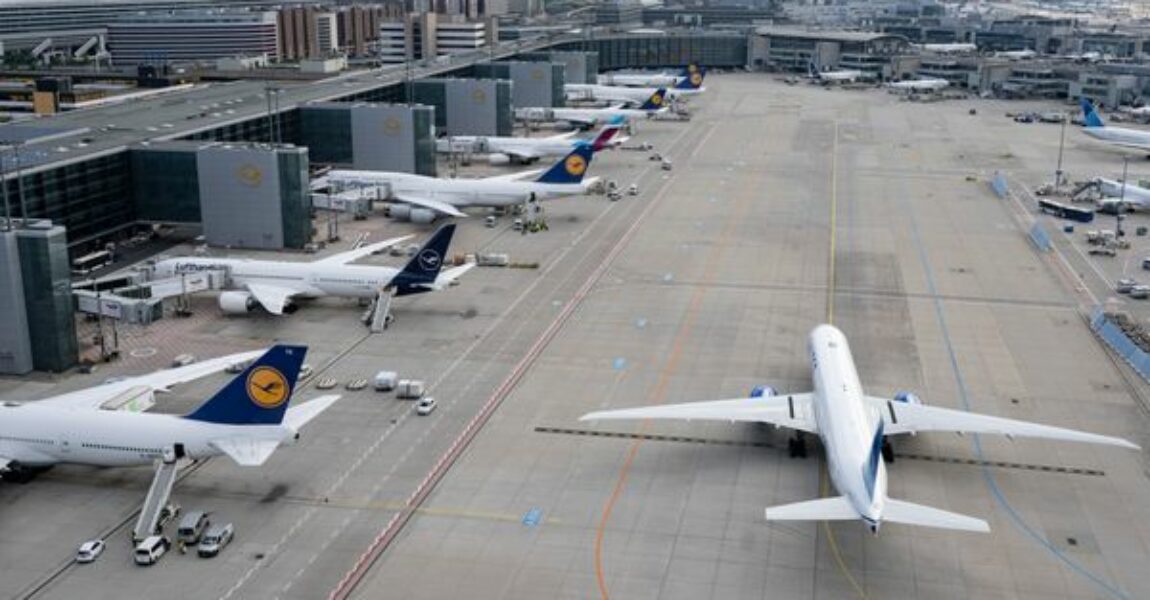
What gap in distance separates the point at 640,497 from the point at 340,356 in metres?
26.5

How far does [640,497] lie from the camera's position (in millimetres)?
48625

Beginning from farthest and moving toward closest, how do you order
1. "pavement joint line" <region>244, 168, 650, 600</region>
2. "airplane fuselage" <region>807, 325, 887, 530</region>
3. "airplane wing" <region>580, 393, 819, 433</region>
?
"airplane wing" <region>580, 393, 819, 433</region>, "pavement joint line" <region>244, 168, 650, 600</region>, "airplane fuselage" <region>807, 325, 887, 530</region>

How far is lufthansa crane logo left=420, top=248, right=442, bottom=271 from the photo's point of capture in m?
74.6

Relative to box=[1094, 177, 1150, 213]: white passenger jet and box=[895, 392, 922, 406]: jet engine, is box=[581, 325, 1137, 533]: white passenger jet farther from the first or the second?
box=[1094, 177, 1150, 213]: white passenger jet

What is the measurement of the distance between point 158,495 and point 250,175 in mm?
53876

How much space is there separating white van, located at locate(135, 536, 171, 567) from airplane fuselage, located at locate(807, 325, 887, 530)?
26916 mm

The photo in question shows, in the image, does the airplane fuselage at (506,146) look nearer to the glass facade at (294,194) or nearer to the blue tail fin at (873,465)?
the glass facade at (294,194)

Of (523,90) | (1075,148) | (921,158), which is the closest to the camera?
(921,158)

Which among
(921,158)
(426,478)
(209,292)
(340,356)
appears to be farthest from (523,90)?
(426,478)

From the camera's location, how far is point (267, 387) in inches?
1813

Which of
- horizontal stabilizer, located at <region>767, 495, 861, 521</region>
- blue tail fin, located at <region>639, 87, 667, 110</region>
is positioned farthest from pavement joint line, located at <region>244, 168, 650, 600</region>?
blue tail fin, located at <region>639, 87, 667, 110</region>

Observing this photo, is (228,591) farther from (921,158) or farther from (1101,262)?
(921,158)

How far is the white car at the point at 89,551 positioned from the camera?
4269 cm

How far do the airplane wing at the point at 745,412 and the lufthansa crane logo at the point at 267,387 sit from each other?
13.9 metres
